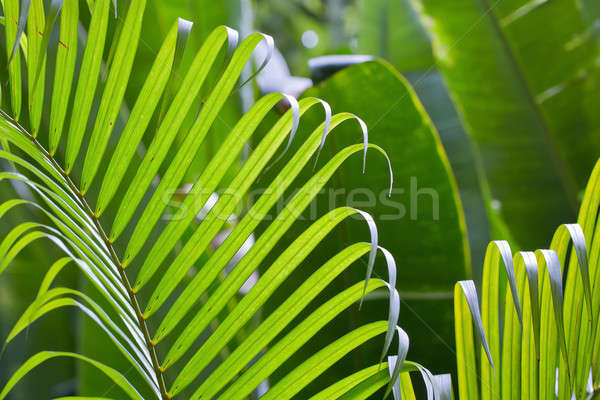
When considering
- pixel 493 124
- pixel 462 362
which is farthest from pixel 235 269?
pixel 493 124

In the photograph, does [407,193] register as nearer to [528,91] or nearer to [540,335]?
[540,335]

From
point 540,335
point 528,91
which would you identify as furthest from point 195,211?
point 528,91

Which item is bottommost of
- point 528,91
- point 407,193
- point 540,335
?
point 540,335

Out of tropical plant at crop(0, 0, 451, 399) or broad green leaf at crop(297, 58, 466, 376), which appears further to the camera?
broad green leaf at crop(297, 58, 466, 376)

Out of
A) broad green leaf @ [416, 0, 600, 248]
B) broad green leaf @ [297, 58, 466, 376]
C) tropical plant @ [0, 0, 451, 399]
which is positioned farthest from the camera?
broad green leaf @ [416, 0, 600, 248]

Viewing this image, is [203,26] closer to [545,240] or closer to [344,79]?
[344,79]

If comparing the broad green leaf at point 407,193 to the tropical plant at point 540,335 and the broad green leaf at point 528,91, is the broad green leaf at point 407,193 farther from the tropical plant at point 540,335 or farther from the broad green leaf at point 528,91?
the broad green leaf at point 528,91

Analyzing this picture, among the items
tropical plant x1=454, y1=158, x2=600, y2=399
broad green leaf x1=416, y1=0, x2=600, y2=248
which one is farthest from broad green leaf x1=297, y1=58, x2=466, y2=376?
broad green leaf x1=416, y1=0, x2=600, y2=248

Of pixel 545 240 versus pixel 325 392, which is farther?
A: pixel 545 240

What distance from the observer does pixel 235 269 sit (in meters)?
0.39

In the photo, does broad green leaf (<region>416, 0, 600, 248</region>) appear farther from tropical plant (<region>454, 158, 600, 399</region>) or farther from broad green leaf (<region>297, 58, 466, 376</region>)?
tropical plant (<region>454, 158, 600, 399</region>)

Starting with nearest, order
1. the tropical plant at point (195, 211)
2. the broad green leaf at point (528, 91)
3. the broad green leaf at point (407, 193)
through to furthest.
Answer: the tropical plant at point (195, 211) → the broad green leaf at point (407, 193) → the broad green leaf at point (528, 91)

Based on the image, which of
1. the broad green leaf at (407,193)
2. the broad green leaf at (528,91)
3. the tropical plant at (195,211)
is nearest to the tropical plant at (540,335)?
the tropical plant at (195,211)

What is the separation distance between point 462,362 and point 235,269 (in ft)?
0.67
